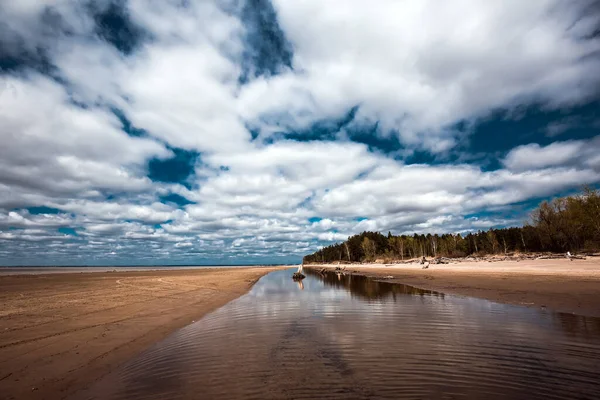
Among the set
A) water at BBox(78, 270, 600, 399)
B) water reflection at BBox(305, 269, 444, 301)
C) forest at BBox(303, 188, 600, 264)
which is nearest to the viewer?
water at BBox(78, 270, 600, 399)

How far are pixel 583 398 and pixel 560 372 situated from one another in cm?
163

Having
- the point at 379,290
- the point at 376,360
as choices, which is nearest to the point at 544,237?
the point at 379,290

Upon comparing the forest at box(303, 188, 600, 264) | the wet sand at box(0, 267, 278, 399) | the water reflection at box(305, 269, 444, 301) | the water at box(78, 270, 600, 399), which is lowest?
the water reflection at box(305, 269, 444, 301)

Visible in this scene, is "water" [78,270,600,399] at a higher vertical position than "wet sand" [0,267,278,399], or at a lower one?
lower

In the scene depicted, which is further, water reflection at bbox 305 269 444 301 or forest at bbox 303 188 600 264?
forest at bbox 303 188 600 264

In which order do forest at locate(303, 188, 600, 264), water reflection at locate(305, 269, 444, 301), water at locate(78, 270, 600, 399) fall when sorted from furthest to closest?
forest at locate(303, 188, 600, 264)
water reflection at locate(305, 269, 444, 301)
water at locate(78, 270, 600, 399)

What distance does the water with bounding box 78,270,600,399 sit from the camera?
6.99 meters

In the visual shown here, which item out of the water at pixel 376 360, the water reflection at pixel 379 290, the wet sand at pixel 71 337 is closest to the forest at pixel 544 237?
the water reflection at pixel 379 290

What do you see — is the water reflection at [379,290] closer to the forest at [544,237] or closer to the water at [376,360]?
the water at [376,360]

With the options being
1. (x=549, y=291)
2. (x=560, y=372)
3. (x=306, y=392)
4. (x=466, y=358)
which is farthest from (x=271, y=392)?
(x=549, y=291)

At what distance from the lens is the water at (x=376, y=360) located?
22.9 feet

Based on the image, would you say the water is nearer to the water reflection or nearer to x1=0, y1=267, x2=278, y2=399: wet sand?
x1=0, y1=267, x2=278, y2=399: wet sand

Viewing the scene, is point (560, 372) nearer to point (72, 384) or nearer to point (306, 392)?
point (306, 392)

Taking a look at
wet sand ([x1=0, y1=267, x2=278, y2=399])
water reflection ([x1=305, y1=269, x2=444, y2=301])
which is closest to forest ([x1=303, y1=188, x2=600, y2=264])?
water reflection ([x1=305, y1=269, x2=444, y2=301])
